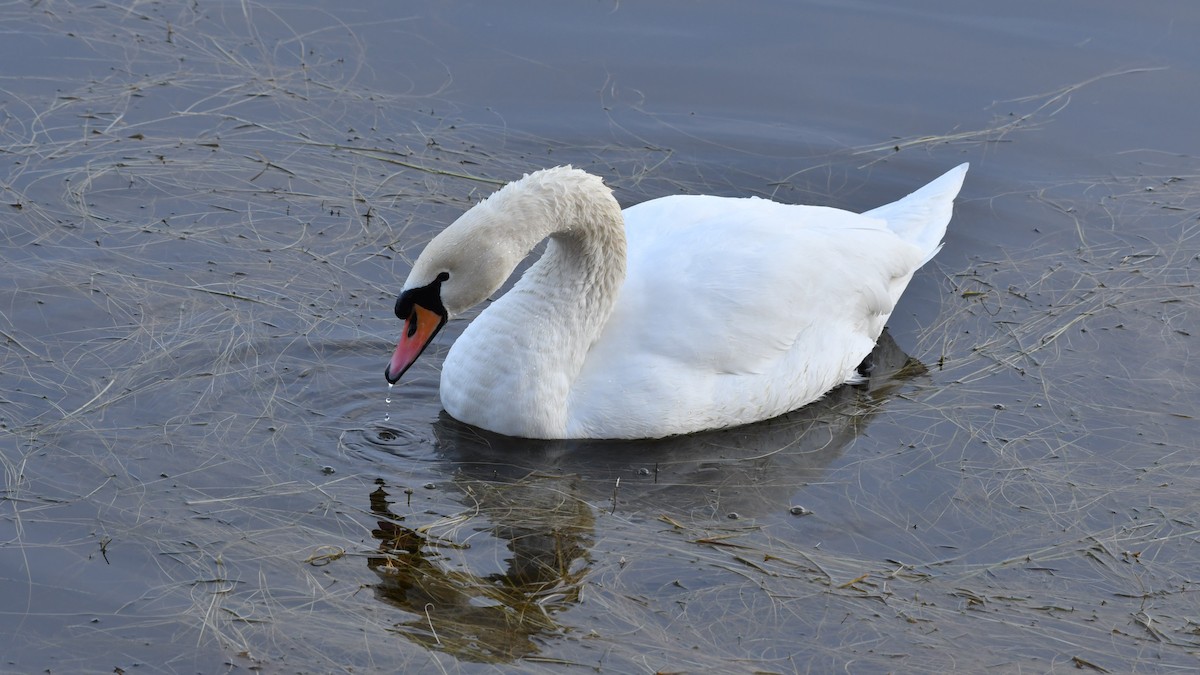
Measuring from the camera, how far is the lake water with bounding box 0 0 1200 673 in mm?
7012

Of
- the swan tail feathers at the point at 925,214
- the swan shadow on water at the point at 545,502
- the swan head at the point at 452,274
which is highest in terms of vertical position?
the swan head at the point at 452,274

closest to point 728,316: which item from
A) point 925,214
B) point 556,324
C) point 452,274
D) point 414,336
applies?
point 556,324

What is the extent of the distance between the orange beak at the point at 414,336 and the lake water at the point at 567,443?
0.52 m

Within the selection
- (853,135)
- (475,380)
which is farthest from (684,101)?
(475,380)

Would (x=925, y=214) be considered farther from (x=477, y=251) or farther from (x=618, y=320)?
(x=477, y=251)

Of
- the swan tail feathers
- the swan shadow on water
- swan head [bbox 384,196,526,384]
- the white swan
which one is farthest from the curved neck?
the swan tail feathers

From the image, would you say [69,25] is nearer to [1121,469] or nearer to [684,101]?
[684,101]

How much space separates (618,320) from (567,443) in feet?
2.31

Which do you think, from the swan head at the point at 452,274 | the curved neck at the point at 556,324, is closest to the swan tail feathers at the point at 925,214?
the curved neck at the point at 556,324

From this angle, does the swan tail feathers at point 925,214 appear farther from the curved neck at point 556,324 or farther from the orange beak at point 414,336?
the orange beak at point 414,336

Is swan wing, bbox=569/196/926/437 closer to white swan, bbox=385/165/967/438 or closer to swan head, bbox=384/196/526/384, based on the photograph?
white swan, bbox=385/165/967/438

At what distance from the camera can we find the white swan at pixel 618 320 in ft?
26.2

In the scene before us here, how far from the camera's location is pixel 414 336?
7.96 meters

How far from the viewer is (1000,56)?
12883mm
